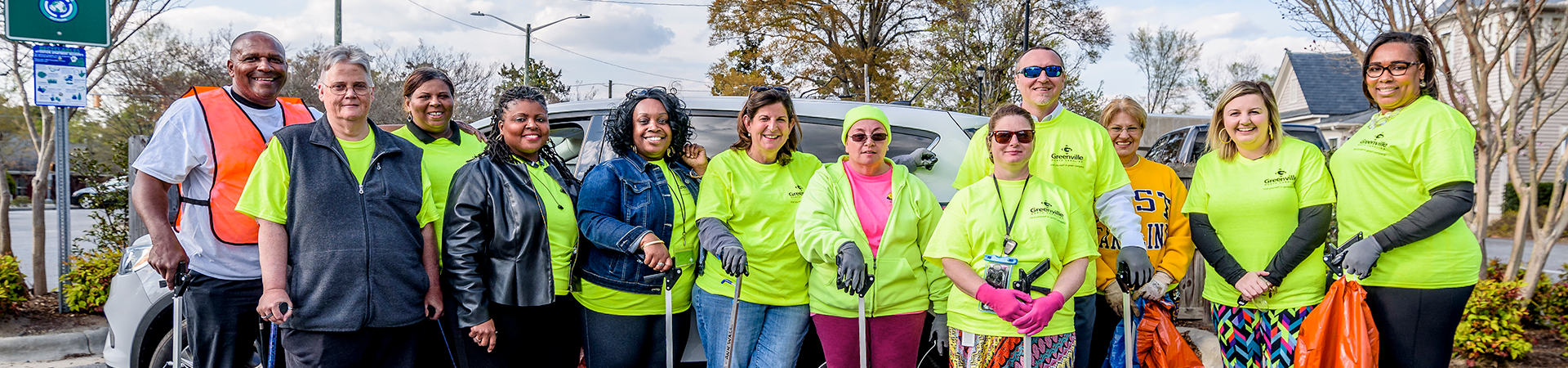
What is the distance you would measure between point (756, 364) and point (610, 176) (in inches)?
33.9

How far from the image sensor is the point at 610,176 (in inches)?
119

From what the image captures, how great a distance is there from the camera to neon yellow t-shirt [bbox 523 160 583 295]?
298 centimetres

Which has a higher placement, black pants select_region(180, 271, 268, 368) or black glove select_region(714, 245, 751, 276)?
black glove select_region(714, 245, 751, 276)

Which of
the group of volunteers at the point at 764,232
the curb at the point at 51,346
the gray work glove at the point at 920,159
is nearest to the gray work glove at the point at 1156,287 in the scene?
the group of volunteers at the point at 764,232

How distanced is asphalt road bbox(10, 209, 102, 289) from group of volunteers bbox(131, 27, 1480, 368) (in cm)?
635

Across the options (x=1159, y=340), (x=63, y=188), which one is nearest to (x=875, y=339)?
(x=1159, y=340)

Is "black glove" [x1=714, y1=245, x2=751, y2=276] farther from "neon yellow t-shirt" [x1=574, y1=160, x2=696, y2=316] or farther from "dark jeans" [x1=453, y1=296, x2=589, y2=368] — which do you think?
"dark jeans" [x1=453, y1=296, x2=589, y2=368]

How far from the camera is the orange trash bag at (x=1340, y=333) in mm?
2762

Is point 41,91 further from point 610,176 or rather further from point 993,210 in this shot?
point 993,210

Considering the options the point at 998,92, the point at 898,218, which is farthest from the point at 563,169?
the point at 998,92

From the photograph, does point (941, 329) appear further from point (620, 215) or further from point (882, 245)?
point (620, 215)

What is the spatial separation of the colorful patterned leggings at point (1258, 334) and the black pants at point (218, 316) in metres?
3.59

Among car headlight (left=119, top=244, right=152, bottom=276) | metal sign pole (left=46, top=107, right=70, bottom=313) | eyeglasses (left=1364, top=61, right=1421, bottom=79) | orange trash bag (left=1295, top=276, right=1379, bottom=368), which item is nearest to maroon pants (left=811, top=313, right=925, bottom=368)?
orange trash bag (left=1295, top=276, right=1379, bottom=368)

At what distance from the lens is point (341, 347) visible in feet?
8.65
